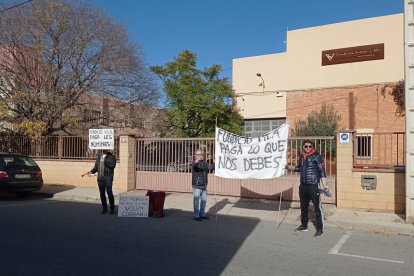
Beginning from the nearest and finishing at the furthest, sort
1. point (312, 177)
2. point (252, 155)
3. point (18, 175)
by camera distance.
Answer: point (312, 177) → point (252, 155) → point (18, 175)

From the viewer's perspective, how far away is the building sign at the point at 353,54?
76.5 feet

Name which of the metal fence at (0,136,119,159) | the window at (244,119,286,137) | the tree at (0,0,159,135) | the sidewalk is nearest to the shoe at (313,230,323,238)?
the sidewalk

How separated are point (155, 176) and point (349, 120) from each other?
13742 mm

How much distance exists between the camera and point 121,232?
26.3 feet

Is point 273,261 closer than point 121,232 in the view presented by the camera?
Yes

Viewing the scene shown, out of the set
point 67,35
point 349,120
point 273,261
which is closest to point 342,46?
point 349,120

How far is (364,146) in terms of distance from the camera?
11.7m

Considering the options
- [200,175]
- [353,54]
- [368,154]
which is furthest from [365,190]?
[353,54]

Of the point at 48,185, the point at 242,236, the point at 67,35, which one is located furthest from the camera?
the point at 67,35

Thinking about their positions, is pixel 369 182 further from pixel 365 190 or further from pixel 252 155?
pixel 252 155

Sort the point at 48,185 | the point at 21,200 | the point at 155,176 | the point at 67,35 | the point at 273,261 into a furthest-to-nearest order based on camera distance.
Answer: the point at 67,35, the point at 48,185, the point at 155,176, the point at 21,200, the point at 273,261

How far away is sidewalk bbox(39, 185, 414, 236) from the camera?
360 inches

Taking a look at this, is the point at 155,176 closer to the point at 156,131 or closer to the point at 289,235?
the point at 289,235

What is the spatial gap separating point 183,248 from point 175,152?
24.6 ft
